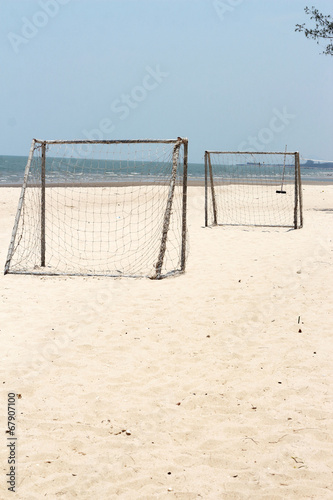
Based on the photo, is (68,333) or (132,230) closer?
(68,333)

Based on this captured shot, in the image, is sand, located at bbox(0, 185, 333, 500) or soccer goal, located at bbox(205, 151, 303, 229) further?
soccer goal, located at bbox(205, 151, 303, 229)

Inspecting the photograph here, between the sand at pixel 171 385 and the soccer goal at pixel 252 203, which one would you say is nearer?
the sand at pixel 171 385

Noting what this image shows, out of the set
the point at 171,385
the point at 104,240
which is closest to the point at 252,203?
the point at 104,240

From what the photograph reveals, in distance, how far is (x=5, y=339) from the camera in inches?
196

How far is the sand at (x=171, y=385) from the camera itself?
118 inches

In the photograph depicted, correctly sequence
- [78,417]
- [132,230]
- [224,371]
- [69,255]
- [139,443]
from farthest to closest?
[132,230] → [69,255] → [224,371] → [78,417] → [139,443]

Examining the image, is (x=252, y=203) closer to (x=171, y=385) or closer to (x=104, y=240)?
(x=104, y=240)

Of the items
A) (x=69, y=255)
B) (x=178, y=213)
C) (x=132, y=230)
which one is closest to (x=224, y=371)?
(x=69, y=255)

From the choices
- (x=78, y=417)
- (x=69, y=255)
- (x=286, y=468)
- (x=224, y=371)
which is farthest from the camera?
(x=69, y=255)

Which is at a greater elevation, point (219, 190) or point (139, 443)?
point (219, 190)

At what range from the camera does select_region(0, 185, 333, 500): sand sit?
301 centimetres

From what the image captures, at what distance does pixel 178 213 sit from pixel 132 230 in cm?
366

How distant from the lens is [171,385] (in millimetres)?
4148

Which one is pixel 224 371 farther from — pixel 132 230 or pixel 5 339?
pixel 132 230
